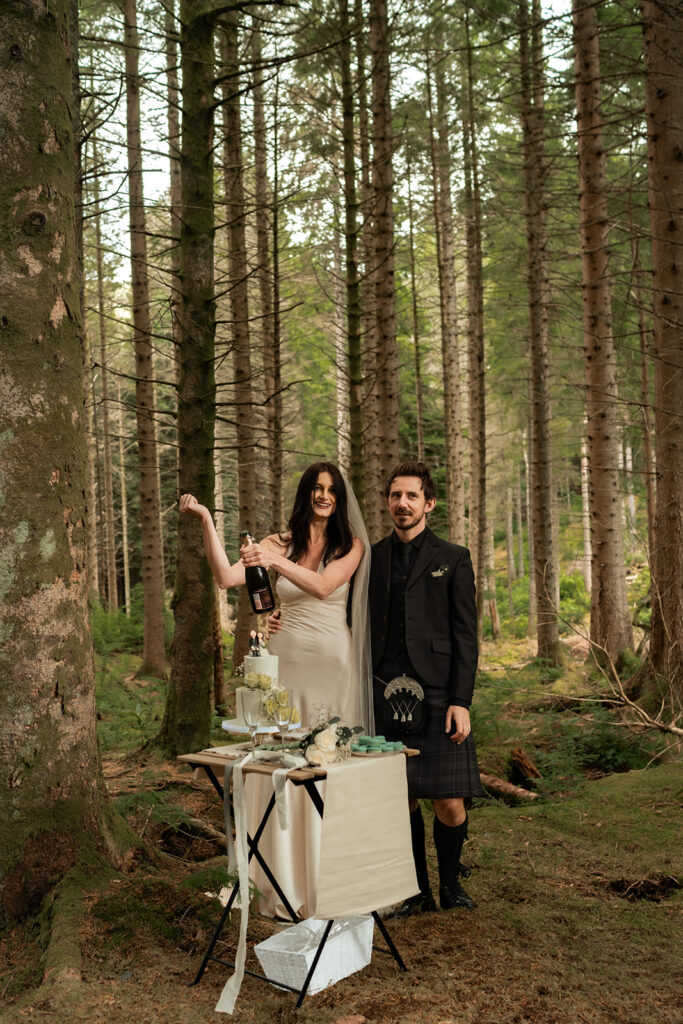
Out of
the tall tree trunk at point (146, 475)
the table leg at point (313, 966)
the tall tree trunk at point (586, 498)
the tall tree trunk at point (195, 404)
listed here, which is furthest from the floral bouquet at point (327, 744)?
the tall tree trunk at point (146, 475)

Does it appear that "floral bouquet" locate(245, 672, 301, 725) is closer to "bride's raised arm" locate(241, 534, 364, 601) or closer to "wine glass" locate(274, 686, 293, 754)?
"wine glass" locate(274, 686, 293, 754)

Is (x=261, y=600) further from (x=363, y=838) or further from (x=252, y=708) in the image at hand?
(x=363, y=838)

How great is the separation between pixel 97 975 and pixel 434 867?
250 cm

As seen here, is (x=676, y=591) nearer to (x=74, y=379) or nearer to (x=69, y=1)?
(x=74, y=379)

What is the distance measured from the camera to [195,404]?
22.4ft

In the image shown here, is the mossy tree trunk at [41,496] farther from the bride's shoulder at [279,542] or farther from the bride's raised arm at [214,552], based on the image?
the bride's shoulder at [279,542]

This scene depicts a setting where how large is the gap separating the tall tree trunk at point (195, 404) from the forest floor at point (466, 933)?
0.59 metres

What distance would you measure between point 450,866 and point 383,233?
839 centimetres

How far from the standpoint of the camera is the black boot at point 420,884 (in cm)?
465

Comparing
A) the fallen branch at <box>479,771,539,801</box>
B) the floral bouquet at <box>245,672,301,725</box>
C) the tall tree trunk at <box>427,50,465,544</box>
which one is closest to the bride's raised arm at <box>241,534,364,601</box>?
the floral bouquet at <box>245,672,301,725</box>

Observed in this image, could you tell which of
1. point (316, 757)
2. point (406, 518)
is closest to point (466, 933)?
point (316, 757)

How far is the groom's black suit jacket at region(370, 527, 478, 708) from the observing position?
4.62 meters

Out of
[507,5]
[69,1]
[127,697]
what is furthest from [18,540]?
[507,5]

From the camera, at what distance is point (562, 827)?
252 inches
